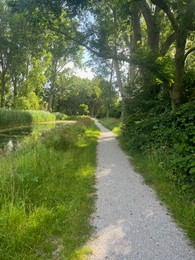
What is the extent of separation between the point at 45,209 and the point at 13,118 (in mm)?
17827

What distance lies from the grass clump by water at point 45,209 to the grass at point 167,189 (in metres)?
1.31

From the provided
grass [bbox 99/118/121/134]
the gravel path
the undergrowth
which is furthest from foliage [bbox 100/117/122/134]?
the gravel path

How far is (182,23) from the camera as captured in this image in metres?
6.75

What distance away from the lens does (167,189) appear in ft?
13.9

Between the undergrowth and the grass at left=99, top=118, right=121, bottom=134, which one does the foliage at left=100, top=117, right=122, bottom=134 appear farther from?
the undergrowth

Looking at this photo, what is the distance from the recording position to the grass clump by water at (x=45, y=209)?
2.48 m

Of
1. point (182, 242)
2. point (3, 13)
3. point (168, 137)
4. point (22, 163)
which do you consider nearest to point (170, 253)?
point (182, 242)

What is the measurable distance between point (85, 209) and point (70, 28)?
360 inches

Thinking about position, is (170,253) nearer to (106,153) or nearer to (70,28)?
(106,153)

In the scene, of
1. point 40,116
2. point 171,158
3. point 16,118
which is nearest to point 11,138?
point 16,118

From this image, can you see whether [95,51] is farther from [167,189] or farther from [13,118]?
[13,118]

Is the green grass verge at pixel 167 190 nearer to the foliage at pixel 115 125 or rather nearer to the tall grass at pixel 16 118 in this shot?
the foliage at pixel 115 125

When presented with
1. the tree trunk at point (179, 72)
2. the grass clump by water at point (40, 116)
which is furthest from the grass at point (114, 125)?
the grass clump by water at point (40, 116)

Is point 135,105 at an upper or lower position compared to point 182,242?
upper
